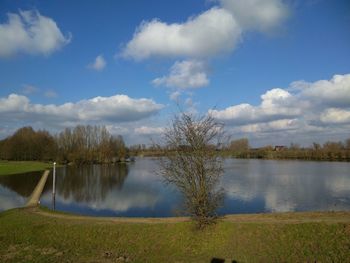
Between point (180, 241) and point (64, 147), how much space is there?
9141cm

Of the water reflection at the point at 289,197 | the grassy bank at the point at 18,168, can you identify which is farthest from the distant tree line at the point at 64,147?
the water reflection at the point at 289,197

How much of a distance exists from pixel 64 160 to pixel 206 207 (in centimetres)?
8785

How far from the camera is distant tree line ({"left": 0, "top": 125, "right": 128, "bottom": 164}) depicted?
93.2m

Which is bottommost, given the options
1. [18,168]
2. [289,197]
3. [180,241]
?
[289,197]

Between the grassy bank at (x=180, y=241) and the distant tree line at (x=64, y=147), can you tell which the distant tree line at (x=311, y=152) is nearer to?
the distant tree line at (x=64, y=147)

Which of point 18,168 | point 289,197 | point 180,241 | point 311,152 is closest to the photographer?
point 180,241

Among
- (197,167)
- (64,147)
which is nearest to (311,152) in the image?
(64,147)

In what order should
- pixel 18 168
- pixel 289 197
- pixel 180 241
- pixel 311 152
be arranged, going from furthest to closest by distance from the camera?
1. pixel 311 152
2. pixel 18 168
3. pixel 289 197
4. pixel 180 241

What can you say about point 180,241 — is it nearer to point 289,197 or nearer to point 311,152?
point 289,197

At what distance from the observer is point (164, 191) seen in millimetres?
30734

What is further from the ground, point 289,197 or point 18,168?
point 18,168

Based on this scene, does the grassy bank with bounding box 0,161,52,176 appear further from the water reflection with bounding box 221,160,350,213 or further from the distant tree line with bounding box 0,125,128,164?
the water reflection with bounding box 221,160,350,213

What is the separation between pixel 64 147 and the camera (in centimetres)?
9756

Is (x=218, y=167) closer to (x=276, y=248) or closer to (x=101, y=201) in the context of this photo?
(x=276, y=248)
